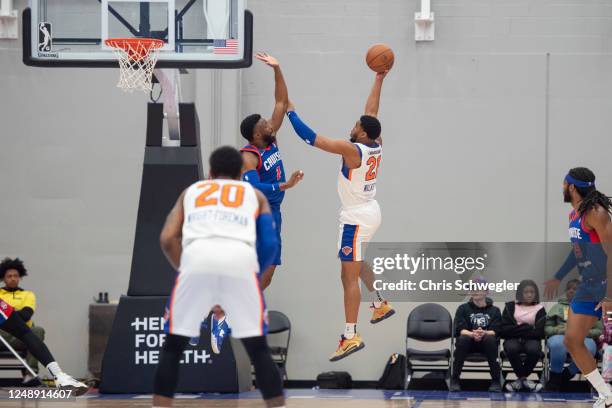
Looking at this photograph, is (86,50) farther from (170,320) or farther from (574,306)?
(574,306)

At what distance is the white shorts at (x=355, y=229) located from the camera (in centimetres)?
888

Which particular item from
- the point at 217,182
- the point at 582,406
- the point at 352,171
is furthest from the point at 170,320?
the point at 582,406

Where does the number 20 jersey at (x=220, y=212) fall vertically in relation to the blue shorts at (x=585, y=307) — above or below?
above

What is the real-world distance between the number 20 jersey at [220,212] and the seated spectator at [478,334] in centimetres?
626

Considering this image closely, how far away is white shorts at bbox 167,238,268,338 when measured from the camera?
19.2 ft

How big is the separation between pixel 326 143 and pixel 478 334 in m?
4.30

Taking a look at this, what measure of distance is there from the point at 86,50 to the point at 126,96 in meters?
3.82

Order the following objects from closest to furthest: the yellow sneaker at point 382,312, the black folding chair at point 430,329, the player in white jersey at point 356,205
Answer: the player in white jersey at point 356,205
the yellow sneaker at point 382,312
the black folding chair at point 430,329

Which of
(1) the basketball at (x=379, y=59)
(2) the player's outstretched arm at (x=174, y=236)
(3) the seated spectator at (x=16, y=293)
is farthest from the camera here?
(3) the seated spectator at (x=16, y=293)

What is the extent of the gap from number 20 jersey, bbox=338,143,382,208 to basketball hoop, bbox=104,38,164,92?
6.61 ft

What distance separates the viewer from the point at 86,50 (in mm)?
9508

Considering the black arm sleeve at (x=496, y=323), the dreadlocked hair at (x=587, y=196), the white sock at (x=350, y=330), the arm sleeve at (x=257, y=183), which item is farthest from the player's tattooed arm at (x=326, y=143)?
the black arm sleeve at (x=496, y=323)

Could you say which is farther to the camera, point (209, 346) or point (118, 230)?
point (118, 230)

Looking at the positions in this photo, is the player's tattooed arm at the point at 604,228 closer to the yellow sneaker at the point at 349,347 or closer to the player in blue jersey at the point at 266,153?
the yellow sneaker at the point at 349,347
